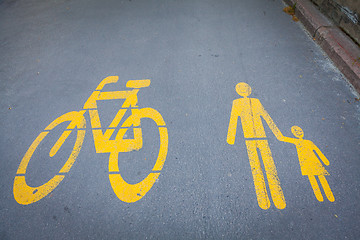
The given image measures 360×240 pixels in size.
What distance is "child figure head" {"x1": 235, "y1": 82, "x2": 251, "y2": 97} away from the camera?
9.93 ft

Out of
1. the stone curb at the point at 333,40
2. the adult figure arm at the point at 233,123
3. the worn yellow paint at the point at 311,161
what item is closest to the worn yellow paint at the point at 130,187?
the adult figure arm at the point at 233,123

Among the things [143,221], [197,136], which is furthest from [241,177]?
[143,221]

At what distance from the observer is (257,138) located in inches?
99.9

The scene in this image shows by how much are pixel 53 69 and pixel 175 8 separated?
3197mm

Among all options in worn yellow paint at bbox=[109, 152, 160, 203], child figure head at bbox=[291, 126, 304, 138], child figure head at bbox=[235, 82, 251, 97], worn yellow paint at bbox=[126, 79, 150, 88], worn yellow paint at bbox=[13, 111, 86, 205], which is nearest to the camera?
worn yellow paint at bbox=[109, 152, 160, 203]

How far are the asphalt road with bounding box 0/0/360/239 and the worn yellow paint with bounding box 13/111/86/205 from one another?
55 millimetres

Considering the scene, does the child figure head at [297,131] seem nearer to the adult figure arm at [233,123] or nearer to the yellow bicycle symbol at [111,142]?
the adult figure arm at [233,123]

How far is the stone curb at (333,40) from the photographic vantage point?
3.04 meters

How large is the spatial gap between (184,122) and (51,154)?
173cm

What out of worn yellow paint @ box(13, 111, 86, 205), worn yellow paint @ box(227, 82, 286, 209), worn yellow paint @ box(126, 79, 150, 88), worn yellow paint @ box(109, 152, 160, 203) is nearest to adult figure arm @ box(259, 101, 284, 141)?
worn yellow paint @ box(227, 82, 286, 209)

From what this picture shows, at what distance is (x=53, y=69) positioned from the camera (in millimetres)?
3787

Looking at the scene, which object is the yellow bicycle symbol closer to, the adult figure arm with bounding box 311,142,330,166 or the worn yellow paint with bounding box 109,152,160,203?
the worn yellow paint with bounding box 109,152,160,203

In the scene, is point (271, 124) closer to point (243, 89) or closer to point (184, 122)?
point (243, 89)

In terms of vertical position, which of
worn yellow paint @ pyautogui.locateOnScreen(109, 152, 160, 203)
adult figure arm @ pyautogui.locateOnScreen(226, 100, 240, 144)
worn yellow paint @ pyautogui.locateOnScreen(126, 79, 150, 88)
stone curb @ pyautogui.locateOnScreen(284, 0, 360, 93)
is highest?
stone curb @ pyautogui.locateOnScreen(284, 0, 360, 93)
